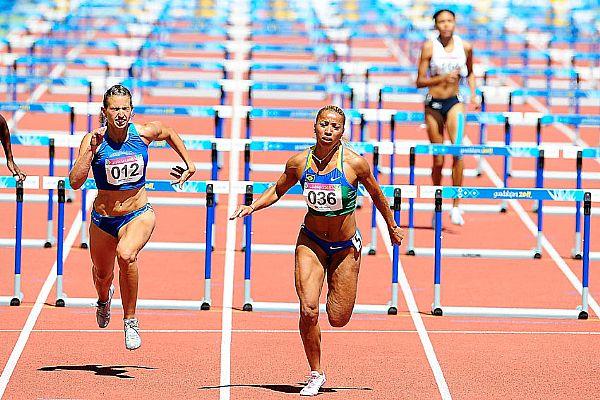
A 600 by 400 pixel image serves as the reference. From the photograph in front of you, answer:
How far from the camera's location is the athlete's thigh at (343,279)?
9805mm

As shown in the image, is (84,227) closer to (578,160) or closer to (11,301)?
(11,301)

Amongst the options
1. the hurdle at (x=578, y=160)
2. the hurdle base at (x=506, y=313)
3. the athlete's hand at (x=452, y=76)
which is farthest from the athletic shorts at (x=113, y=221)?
the athlete's hand at (x=452, y=76)

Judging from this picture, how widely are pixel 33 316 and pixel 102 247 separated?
179 centimetres

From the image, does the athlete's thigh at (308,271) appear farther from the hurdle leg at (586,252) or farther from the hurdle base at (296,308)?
the hurdle leg at (586,252)

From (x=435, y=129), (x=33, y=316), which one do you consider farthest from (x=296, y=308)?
(x=435, y=129)

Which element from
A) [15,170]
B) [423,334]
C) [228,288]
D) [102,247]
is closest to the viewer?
[102,247]

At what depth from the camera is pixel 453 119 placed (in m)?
15.3

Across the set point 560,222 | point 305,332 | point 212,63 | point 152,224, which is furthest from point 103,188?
point 212,63

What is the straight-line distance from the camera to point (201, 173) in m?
18.0

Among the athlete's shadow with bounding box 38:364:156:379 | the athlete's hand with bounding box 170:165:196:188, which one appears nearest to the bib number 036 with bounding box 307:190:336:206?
the athlete's hand with bounding box 170:165:196:188

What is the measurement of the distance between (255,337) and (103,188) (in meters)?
1.79

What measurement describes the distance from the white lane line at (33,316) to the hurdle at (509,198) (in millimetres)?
2785

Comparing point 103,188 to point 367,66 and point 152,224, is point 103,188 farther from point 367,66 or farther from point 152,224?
point 367,66

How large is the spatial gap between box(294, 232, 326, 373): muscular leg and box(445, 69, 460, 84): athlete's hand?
5.59 metres
